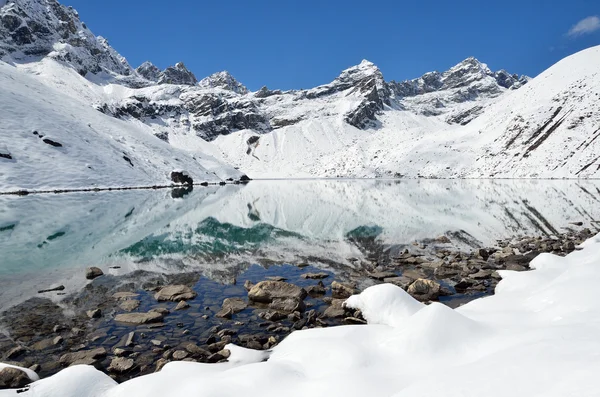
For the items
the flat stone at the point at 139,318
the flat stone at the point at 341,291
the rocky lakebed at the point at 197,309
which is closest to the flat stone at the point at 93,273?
the rocky lakebed at the point at 197,309

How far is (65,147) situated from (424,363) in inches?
3121

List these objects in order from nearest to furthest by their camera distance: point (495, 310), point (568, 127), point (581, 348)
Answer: point (581, 348), point (495, 310), point (568, 127)

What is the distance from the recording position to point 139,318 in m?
12.2

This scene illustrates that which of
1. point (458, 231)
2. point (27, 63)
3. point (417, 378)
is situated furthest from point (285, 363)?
point (27, 63)

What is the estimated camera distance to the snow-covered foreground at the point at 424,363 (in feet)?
15.4

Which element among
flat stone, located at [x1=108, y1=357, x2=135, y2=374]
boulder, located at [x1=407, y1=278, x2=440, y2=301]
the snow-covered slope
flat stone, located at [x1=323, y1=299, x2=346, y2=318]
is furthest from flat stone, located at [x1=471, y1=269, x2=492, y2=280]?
the snow-covered slope

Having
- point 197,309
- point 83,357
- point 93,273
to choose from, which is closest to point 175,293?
point 197,309

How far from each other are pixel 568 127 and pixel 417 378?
13597 centimetres

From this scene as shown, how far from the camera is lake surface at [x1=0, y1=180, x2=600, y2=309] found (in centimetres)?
1945

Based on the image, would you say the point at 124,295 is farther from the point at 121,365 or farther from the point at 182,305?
the point at 121,365

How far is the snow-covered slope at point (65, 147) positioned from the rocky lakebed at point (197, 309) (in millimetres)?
55654

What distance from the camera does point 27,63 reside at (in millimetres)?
189000

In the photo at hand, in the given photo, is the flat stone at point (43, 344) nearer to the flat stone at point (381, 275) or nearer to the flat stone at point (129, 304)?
the flat stone at point (129, 304)

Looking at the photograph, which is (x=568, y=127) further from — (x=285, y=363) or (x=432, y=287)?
(x=285, y=363)
